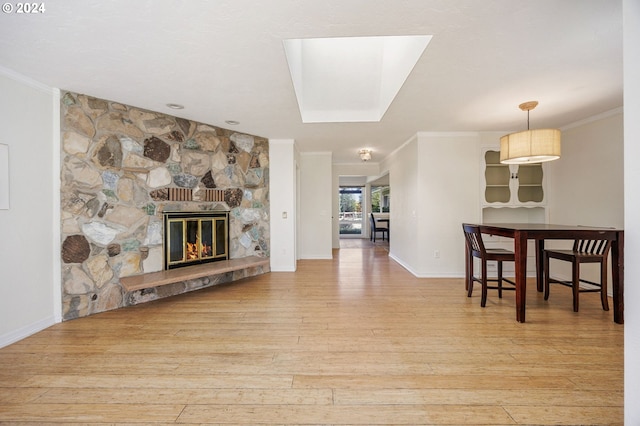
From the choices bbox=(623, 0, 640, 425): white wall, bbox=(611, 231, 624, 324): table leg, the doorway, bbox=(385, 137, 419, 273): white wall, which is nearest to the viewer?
bbox=(623, 0, 640, 425): white wall

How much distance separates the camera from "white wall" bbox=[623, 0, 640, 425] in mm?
1068

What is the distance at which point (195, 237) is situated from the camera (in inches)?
151

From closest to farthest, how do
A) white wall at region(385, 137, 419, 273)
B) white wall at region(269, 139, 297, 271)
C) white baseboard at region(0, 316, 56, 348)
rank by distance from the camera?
white baseboard at region(0, 316, 56, 348)
white wall at region(385, 137, 419, 273)
white wall at region(269, 139, 297, 271)

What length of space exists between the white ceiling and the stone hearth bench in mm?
1941

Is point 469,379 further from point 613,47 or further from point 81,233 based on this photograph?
point 81,233

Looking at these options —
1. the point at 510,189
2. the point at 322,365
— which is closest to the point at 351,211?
the point at 510,189

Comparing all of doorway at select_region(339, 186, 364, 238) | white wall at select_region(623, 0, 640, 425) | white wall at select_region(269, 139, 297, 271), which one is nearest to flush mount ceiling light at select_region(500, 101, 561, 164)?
white wall at select_region(623, 0, 640, 425)

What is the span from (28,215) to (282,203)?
3.03 metres

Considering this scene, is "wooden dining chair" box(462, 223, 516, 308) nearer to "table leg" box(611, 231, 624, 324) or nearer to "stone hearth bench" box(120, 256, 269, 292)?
"table leg" box(611, 231, 624, 324)

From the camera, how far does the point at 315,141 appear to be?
4.96m

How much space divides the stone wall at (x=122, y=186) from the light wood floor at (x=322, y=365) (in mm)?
465

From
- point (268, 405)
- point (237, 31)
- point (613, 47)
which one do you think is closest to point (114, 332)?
point (268, 405)

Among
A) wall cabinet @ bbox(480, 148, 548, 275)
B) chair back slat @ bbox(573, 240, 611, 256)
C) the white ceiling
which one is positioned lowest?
chair back slat @ bbox(573, 240, 611, 256)

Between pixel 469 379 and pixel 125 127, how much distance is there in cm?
396
